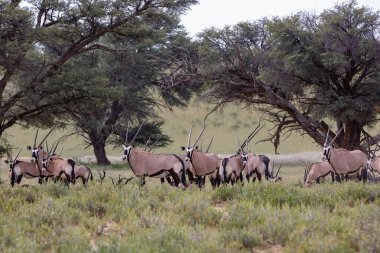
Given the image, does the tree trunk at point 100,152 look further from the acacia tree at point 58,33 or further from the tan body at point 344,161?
the tan body at point 344,161

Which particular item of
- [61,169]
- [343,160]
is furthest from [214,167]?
[61,169]

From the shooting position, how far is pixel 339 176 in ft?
50.0

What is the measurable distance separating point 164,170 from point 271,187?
13.3ft

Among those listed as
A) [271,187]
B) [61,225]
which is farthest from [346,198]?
[61,225]

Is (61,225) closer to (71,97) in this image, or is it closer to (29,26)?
(29,26)

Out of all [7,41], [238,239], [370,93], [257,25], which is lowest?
[238,239]

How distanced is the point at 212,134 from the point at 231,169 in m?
45.4

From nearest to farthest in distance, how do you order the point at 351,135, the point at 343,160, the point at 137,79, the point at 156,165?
the point at 156,165 < the point at 343,160 < the point at 351,135 < the point at 137,79

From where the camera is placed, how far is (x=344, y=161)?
14961mm

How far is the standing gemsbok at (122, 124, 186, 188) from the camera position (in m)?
12.4

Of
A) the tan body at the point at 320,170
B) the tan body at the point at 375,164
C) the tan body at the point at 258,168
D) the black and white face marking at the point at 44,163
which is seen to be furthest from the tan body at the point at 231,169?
the black and white face marking at the point at 44,163

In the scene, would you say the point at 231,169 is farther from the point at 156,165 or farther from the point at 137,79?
the point at 137,79

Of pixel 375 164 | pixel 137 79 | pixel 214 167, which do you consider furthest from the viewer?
pixel 137 79

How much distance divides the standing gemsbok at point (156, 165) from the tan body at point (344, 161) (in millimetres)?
4599
